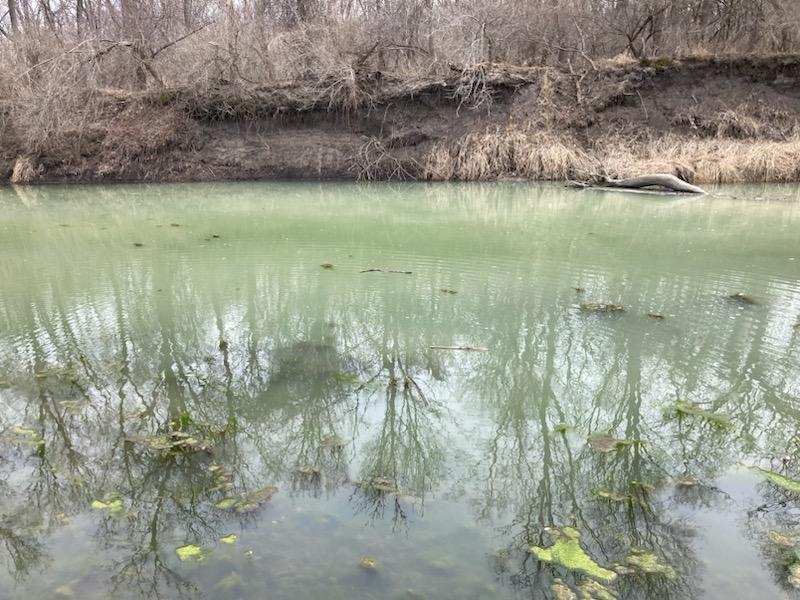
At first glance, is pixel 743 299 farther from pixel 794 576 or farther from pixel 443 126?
pixel 443 126

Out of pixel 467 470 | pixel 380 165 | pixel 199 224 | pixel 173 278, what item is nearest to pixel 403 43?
pixel 380 165

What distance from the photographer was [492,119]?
19234 millimetres

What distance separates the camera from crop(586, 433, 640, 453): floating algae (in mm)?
3348

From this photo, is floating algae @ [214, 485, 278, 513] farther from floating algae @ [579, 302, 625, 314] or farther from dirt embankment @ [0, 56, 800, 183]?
dirt embankment @ [0, 56, 800, 183]

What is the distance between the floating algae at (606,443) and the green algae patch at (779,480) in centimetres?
61

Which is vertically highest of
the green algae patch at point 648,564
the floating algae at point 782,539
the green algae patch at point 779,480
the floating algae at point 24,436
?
the floating algae at point 24,436

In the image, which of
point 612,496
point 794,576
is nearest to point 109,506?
point 612,496

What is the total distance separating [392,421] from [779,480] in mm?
2058

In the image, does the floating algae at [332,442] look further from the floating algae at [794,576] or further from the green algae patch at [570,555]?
the floating algae at [794,576]

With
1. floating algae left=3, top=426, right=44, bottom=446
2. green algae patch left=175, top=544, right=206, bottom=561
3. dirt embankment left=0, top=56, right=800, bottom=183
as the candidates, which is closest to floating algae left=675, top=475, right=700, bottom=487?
green algae patch left=175, top=544, right=206, bottom=561

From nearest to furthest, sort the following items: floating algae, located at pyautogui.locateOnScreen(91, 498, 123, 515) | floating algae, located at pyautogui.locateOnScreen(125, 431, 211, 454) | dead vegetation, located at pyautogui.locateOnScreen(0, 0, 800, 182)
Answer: floating algae, located at pyautogui.locateOnScreen(91, 498, 123, 515) → floating algae, located at pyautogui.locateOnScreen(125, 431, 211, 454) → dead vegetation, located at pyautogui.locateOnScreen(0, 0, 800, 182)

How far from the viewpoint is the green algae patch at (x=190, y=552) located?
99.2 inches

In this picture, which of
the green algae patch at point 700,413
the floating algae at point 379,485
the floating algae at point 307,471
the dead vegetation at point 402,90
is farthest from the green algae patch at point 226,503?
the dead vegetation at point 402,90

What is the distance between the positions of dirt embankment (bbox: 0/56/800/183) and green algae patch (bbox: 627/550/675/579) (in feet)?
50.0
